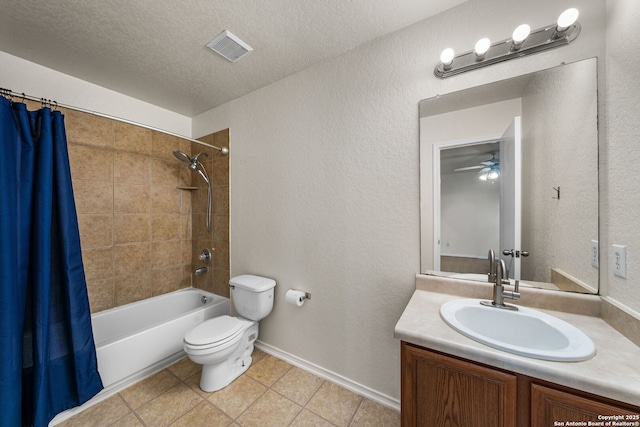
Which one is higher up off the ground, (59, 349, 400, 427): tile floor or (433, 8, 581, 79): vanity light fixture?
(433, 8, 581, 79): vanity light fixture

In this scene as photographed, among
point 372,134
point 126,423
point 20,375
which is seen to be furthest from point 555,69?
point 20,375

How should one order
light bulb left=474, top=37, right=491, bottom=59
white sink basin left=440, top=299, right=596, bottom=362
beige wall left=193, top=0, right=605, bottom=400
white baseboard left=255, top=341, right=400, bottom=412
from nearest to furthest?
1. white sink basin left=440, top=299, right=596, bottom=362
2. light bulb left=474, top=37, right=491, bottom=59
3. beige wall left=193, top=0, right=605, bottom=400
4. white baseboard left=255, top=341, right=400, bottom=412

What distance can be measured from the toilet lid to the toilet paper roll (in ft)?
1.40

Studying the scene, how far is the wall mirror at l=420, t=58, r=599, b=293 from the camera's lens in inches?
40.4

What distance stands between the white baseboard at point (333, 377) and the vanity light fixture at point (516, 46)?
2050 millimetres

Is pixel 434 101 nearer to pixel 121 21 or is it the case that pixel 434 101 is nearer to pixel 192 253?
pixel 121 21

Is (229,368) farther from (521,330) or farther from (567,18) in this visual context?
(567,18)

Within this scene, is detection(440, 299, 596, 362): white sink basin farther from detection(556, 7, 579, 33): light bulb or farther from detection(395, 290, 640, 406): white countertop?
detection(556, 7, 579, 33): light bulb

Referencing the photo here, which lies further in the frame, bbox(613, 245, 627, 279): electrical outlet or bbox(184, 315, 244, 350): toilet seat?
bbox(184, 315, 244, 350): toilet seat

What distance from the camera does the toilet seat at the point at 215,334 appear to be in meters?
1.52

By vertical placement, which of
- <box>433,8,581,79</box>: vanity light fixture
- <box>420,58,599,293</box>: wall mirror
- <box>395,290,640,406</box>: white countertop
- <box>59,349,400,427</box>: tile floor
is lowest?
<box>59,349,400,427</box>: tile floor

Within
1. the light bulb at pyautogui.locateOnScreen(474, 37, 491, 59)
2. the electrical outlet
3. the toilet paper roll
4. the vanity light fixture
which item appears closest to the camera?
the electrical outlet

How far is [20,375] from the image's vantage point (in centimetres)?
123

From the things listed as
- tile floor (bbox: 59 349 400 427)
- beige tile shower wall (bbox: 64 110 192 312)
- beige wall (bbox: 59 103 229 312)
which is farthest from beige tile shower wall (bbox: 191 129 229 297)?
tile floor (bbox: 59 349 400 427)
